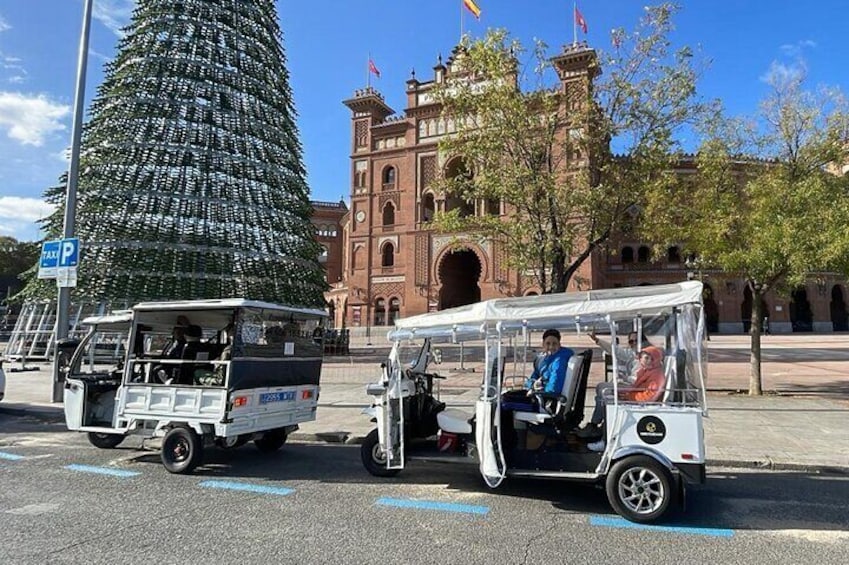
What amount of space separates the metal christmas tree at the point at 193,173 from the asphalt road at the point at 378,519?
64.1ft

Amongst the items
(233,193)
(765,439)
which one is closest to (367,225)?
(233,193)

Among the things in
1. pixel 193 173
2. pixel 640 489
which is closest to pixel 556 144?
pixel 640 489

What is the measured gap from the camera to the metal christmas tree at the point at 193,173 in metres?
25.4

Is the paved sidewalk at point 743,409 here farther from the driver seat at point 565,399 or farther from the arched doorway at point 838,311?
the arched doorway at point 838,311

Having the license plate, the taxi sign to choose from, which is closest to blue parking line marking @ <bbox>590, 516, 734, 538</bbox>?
the license plate

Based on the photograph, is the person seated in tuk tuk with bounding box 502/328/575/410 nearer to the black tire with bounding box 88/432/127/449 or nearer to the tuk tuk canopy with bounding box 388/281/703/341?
the tuk tuk canopy with bounding box 388/281/703/341

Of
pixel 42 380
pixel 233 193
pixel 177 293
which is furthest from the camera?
pixel 233 193

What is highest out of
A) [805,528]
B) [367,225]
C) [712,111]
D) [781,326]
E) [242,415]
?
[367,225]

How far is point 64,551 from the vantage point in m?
4.43

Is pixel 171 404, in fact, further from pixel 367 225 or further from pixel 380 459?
pixel 367 225

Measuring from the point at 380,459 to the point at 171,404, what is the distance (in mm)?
2863

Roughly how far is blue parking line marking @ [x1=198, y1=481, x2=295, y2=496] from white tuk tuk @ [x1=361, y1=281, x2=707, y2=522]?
1.13m

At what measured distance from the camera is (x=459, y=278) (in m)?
55.3

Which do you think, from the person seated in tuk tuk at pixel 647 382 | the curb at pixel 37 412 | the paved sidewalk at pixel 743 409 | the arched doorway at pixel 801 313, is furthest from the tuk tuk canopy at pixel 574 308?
the arched doorway at pixel 801 313
